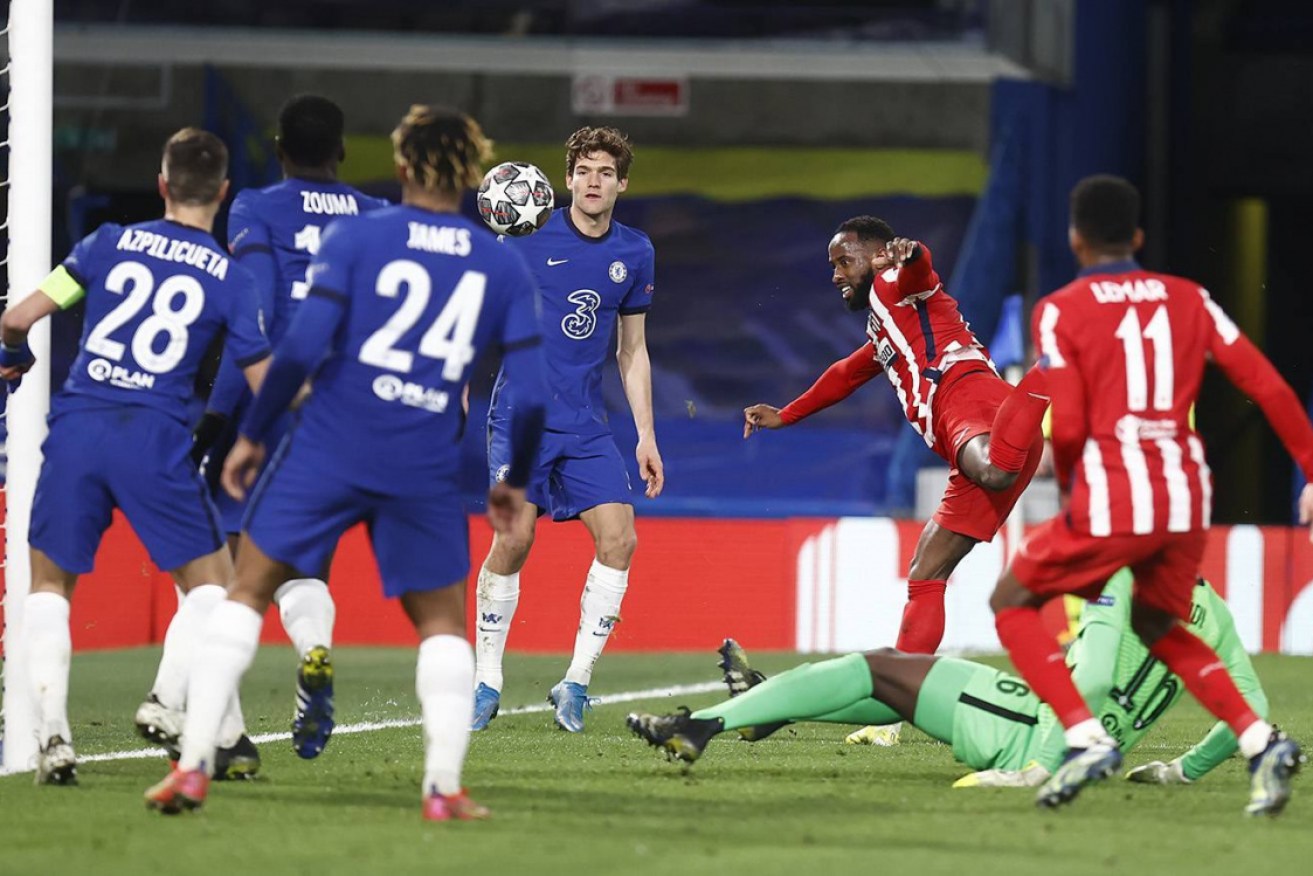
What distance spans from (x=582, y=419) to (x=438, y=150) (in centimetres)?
305

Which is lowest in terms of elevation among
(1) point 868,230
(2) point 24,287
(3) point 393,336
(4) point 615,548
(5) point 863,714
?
(5) point 863,714

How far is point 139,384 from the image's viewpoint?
19.2 ft

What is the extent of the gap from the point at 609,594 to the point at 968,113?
1158 centimetres

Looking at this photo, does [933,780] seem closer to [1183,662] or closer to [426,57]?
[1183,662]

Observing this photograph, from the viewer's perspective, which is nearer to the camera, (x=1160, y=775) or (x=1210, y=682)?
(x=1210, y=682)

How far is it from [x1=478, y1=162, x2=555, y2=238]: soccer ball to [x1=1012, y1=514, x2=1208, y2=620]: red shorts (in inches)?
126

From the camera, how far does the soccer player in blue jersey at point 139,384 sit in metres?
5.85

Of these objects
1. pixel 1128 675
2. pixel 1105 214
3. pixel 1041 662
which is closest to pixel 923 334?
pixel 1128 675

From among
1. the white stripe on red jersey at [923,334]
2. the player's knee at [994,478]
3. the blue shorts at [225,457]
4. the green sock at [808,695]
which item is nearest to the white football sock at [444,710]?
the green sock at [808,695]

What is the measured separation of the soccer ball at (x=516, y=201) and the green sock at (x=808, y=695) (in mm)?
2884

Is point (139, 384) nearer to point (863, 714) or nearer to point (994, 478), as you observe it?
point (863, 714)

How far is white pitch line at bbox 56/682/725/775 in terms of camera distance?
23.3 feet

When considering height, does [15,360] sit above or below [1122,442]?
above

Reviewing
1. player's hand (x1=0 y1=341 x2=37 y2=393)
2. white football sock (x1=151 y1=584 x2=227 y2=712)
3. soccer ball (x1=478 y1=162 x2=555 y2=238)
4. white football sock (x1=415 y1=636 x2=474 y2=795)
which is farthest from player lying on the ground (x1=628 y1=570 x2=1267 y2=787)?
soccer ball (x1=478 y1=162 x2=555 y2=238)
